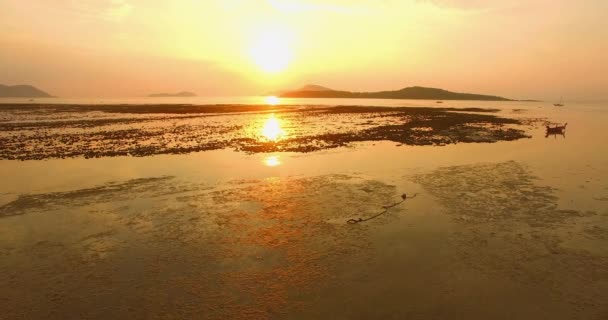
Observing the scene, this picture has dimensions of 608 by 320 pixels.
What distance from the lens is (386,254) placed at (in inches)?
430

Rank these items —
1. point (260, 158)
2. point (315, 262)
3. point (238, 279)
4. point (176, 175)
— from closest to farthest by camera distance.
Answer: point (238, 279)
point (315, 262)
point (176, 175)
point (260, 158)

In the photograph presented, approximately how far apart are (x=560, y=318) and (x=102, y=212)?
52.7 ft

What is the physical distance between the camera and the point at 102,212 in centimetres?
1480

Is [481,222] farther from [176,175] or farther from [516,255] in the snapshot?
[176,175]

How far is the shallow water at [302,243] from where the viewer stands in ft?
27.6

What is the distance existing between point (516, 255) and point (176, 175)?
17736 millimetres

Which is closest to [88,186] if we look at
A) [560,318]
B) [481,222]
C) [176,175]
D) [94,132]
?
[176,175]

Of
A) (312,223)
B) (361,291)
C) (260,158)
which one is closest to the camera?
(361,291)

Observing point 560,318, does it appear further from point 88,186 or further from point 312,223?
point 88,186

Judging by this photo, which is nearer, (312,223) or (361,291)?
(361,291)

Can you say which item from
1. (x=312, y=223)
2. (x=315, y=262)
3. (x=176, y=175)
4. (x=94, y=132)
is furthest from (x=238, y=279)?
(x=94, y=132)

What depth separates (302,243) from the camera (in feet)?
38.5

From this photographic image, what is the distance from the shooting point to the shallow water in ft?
27.6

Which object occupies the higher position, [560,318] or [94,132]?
[94,132]
